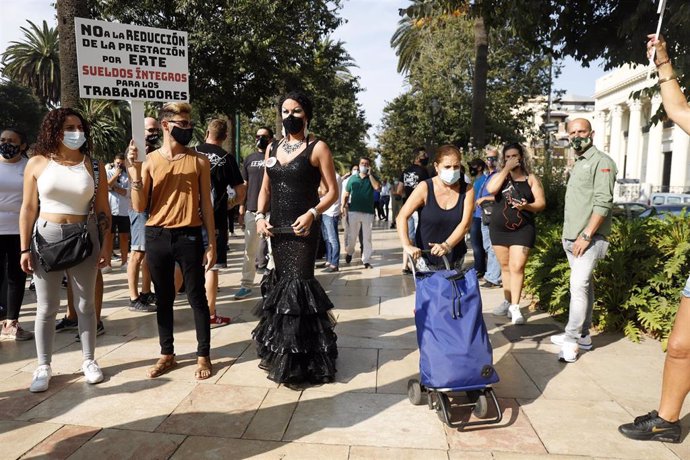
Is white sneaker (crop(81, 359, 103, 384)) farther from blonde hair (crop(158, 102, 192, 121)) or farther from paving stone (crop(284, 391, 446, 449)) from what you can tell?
blonde hair (crop(158, 102, 192, 121))

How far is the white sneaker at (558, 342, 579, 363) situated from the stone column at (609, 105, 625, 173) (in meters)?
51.7

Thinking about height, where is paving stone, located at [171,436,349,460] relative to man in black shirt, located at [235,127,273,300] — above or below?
below

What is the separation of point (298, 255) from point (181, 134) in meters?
1.28

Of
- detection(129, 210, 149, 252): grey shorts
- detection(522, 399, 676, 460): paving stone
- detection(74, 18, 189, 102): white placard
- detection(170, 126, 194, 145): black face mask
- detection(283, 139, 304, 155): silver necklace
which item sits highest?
detection(74, 18, 189, 102): white placard

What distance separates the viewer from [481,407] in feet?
10.6

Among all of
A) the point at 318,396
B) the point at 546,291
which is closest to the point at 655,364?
the point at 546,291

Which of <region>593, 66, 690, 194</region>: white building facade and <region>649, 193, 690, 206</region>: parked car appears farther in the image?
<region>593, 66, 690, 194</region>: white building facade

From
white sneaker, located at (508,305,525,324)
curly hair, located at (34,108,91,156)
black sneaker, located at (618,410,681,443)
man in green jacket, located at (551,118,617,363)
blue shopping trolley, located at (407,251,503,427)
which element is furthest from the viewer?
white sneaker, located at (508,305,525,324)

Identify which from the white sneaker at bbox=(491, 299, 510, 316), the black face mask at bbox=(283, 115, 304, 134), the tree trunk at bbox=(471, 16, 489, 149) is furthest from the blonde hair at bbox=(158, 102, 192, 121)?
the tree trunk at bbox=(471, 16, 489, 149)

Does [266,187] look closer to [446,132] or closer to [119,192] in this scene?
[119,192]

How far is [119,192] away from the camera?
775 cm

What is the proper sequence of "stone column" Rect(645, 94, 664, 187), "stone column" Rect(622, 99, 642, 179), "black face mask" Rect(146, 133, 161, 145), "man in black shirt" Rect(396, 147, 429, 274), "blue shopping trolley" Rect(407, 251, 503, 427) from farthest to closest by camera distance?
"stone column" Rect(622, 99, 642, 179) < "stone column" Rect(645, 94, 664, 187) < "man in black shirt" Rect(396, 147, 429, 274) < "black face mask" Rect(146, 133, 161, 145) < "blue shopping trolley" Rect(407, 251, 503, 427)

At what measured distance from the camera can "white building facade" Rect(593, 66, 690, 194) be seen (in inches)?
1483

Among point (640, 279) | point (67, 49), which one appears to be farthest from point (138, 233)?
point (640, 279)
